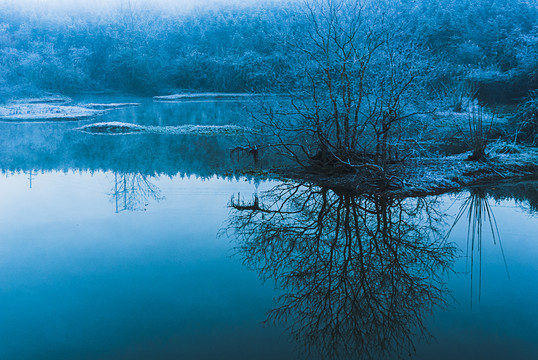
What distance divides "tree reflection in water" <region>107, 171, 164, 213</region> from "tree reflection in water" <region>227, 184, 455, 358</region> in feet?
5.66

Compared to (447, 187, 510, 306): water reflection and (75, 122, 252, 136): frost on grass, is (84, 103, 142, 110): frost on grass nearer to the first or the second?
(75, 122, 252, 136): frost on grass

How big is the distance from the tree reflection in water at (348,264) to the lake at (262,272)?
0.07 ft

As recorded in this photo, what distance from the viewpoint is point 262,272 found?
5.82 m

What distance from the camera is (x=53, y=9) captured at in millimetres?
56875

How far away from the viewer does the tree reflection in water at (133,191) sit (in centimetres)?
873

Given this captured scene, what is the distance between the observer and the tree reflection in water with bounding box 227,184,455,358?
448 centimetres

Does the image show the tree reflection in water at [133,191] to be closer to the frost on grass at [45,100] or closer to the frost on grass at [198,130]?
the frost on grass at [198,130]

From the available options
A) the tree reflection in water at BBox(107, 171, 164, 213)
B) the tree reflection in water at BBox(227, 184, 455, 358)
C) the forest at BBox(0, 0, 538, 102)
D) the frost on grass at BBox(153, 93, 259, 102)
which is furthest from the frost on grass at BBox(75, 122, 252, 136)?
the frost on grass at BBox(153, 93, 259, 102)

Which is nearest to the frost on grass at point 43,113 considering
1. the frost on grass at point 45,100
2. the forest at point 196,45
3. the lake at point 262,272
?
the frost on grass at point 45,100

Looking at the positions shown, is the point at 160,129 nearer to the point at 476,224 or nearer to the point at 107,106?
the point at 107,106

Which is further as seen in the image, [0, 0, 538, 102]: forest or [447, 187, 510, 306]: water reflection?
[0, 0, 538, 102]: forest

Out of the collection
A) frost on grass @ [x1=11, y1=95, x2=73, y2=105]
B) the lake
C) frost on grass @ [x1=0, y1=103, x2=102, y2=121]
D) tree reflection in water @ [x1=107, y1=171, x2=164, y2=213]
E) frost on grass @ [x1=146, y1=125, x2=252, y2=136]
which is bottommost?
the lake

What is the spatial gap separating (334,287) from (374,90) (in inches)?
235

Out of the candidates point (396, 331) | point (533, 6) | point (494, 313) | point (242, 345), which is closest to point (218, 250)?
point (242, 345)
